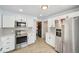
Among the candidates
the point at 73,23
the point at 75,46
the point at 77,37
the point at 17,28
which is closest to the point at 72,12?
the point at 73,23

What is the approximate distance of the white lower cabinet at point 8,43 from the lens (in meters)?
3.46

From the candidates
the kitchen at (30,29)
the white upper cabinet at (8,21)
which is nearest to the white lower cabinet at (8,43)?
the kitchen at (30,29)

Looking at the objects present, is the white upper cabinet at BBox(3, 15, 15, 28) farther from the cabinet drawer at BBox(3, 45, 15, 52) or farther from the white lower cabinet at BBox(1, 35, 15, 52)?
the cabinet drawer at BBox(3, 45, 15, 52)

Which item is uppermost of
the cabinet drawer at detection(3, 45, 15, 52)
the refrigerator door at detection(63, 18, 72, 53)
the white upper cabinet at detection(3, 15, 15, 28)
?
the white upper cabinet at detection(3, 15, 15, 28)

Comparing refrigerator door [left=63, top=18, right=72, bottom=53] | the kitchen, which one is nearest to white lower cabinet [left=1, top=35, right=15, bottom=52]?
the kitchen

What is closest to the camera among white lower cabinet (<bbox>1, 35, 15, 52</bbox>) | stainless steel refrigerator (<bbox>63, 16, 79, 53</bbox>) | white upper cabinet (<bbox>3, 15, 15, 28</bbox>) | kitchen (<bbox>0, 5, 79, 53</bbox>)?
stainless steel refrigerator (<bbox>63, 16, 79, 53</bbox>)

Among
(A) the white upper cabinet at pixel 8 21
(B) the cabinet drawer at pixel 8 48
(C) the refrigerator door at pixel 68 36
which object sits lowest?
(B) the cabinet drawer at pixel 8 48

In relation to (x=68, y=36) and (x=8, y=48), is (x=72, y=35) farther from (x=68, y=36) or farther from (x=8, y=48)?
(x=8, y=48)

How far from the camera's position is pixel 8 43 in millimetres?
3637

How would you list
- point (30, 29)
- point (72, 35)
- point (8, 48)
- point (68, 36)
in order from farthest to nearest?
point (30, 29), point (8, 48), point (68, 36), point (72, 35)

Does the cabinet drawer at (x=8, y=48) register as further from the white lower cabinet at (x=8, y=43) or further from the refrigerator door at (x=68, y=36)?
the refrigerator door at (x=68, y=36)

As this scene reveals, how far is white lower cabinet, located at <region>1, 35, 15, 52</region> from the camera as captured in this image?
3455 mm

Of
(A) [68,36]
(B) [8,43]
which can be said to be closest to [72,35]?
(A) [68,36]
